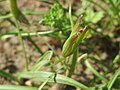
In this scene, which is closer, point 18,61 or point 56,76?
point 56,76

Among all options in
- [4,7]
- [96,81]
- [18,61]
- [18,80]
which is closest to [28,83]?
[18,80]

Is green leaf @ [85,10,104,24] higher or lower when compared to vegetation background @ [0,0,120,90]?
higher

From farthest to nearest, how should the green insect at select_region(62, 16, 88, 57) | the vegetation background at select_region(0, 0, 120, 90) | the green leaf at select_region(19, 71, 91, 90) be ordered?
the vegetation background at select_region(0, 0, 120, 90), the green leaf at select_region(19, 71, 91, 90), the green insect at select_region(62, 16, 88, 57)

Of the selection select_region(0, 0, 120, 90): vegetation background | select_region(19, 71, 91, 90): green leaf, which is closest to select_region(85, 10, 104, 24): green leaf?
select_region(0, 0, 120, 90): vegetation background

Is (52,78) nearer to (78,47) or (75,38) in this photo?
(75,38)

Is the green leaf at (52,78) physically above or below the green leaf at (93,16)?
below

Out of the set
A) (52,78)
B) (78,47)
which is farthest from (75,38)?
(78,47)

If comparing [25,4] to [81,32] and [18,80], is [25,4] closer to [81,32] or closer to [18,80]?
[18,80]

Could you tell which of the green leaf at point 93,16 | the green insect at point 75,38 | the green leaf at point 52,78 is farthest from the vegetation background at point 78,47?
the green insect at point 75,38

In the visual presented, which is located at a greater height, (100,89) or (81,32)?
(81,32)

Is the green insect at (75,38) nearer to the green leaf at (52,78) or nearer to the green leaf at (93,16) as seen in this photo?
the green leaf at (52,78)

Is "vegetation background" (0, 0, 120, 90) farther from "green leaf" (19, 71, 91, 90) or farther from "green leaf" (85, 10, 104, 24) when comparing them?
"green leaf" (19, 71, 91, 90)
